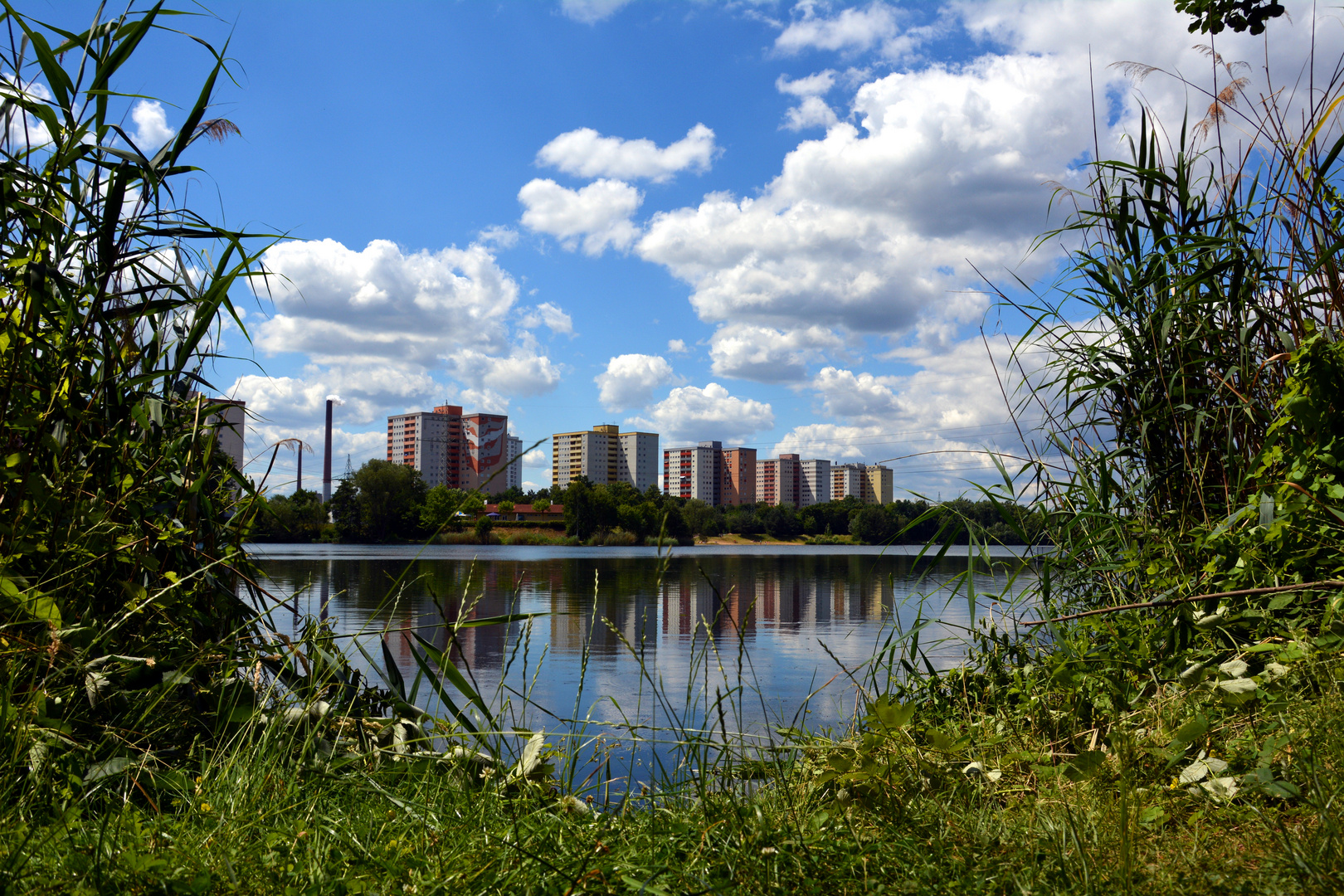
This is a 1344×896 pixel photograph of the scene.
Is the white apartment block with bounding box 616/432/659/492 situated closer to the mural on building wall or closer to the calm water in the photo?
the calm water

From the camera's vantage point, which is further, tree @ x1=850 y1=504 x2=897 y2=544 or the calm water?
tree @ x1=850 y1=504 x2=897 y2=544

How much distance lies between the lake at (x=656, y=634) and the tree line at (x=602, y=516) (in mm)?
137

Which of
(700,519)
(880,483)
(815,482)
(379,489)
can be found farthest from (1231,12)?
(815,482)

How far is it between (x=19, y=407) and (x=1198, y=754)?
2601 mm

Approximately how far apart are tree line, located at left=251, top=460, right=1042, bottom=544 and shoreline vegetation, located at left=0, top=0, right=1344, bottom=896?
13 centimetres

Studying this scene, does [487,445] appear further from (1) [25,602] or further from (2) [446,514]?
(1) [25,602]

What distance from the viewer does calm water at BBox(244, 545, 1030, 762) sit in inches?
78.0

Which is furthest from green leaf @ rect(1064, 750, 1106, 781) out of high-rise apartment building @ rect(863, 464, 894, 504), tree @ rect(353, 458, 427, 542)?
high-rise apartment building @ rect(863, 464, 894, 504)

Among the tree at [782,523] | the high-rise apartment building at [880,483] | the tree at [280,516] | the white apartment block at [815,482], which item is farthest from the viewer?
the white apartment block at [815,482]

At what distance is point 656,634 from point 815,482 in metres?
126

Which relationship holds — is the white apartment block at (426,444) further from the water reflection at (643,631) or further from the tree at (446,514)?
the tree at (446,514)

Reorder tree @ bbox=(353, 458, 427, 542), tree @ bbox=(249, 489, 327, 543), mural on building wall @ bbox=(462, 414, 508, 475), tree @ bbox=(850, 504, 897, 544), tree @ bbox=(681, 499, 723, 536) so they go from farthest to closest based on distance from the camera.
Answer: tree @ bbox=(850, 504, 897, 544) < tree @ bbox=(353, 458, 427, 542) < tree @ bbox=(681, 499, 723, 536) < mural on building wall @ bbox=(462, 414, 508, 475) < tree @ bbox=(249, 489, 327, 543)

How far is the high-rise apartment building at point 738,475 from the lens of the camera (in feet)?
383

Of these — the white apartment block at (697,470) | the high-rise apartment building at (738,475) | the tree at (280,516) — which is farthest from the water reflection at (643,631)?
the white apartment block at (697,470)
